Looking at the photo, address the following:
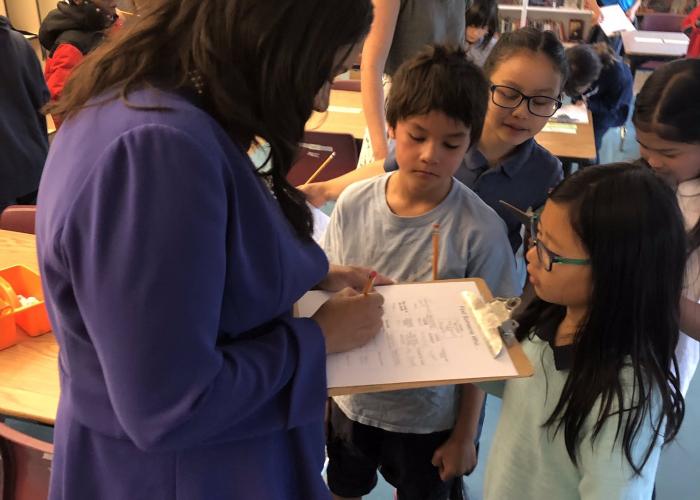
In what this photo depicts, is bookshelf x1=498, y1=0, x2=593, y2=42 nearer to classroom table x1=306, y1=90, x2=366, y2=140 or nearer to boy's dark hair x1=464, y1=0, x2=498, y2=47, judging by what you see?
boy's dark hair x1=464, y1=0, x2=498, y2=47

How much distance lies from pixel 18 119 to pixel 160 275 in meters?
2.45

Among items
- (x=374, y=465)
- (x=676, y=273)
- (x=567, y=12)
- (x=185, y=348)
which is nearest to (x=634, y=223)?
(x=676, y=273)

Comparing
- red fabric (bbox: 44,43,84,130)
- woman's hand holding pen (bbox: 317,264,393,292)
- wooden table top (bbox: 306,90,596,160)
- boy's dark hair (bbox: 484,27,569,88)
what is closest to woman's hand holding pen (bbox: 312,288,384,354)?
woman's hand holding pen (bbox: 317,264,393,292)

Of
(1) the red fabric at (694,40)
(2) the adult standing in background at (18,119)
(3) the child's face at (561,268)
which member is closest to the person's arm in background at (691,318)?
(3) the child's face at (561,268)

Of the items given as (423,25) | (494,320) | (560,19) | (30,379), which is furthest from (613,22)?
(30,379)

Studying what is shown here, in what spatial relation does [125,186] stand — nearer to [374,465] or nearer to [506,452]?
[506,452]

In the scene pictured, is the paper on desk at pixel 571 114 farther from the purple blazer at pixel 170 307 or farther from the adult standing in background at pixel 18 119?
the purple blazer at pixel 170 307

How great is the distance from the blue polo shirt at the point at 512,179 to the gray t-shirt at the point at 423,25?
0.47 metres

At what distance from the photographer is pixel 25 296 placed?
1469mm

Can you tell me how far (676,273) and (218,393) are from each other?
2.36 feet

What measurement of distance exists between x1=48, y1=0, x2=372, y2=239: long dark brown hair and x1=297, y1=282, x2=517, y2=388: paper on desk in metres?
0.34

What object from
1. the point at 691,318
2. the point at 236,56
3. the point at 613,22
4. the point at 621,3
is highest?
the point at 236,56

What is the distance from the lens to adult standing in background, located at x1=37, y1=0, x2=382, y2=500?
55 centimetres

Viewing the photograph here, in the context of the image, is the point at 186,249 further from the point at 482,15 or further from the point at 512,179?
the point at 482,15
